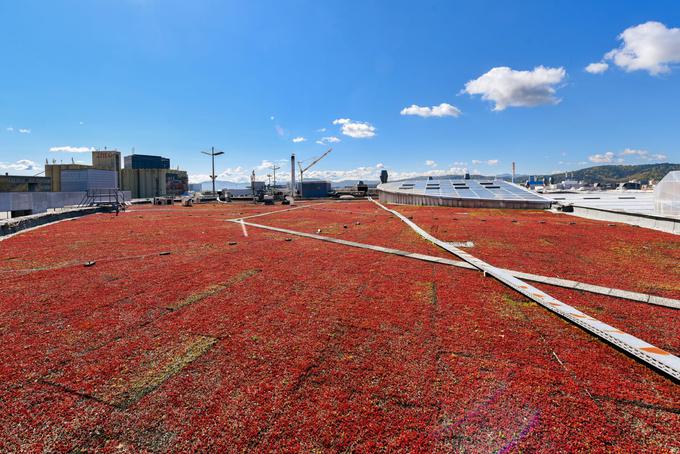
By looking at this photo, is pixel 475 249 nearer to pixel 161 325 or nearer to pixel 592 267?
pixel 592 267

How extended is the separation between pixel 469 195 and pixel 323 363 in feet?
163

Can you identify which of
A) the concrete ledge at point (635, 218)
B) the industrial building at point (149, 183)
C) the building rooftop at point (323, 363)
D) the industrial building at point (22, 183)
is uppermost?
the industrial building at point (149, 183)

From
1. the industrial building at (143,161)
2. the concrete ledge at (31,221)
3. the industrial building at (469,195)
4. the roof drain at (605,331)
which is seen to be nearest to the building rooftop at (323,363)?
the roof drain at (605,331)

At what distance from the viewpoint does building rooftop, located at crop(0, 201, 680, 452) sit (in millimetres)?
3961

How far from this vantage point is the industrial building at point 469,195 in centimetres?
4497

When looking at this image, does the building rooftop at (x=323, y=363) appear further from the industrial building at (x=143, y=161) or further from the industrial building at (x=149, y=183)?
A: the industrial building at (x=143, y=161)

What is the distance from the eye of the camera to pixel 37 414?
4246 millimetres

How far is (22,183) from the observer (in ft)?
245

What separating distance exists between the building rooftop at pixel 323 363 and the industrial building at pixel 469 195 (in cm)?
3610

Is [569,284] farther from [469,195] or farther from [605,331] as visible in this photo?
[469,195]

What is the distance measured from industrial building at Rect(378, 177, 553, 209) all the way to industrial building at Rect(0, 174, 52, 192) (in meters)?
87.7

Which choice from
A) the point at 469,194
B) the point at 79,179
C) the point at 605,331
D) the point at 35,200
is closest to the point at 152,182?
the point at 79,179

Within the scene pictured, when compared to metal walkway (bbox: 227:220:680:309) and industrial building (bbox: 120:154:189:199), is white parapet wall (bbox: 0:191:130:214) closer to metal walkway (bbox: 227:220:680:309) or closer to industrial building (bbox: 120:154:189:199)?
metal walkway (bbox: 227:220:680:309)

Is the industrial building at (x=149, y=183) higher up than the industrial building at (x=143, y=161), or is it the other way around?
the industrial building at (x=143, y=161)
